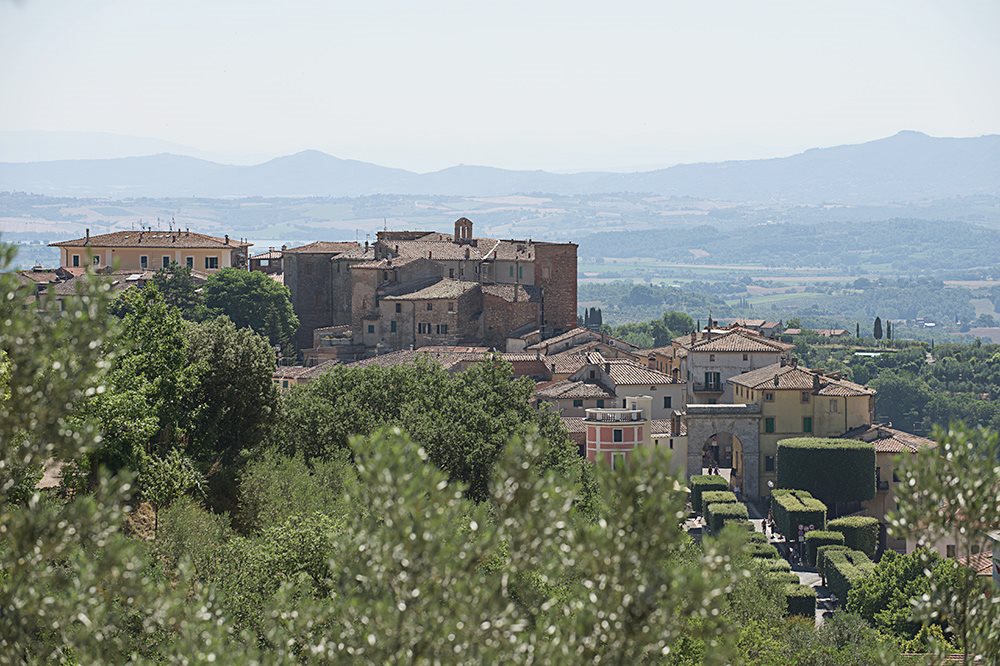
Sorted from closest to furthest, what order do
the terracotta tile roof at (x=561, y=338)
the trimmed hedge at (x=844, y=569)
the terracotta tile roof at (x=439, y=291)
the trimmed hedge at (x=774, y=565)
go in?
the trimmed hedge at (x=774, y=565) < the trimmed hedge at (x=844, y=569) < the terracotta tile roof at (x=439, y=291) < the terracotta tile roof at (x=561, y=338)

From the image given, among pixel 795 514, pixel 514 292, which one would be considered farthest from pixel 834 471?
pixel 514 292

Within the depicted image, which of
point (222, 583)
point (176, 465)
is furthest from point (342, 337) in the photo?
point (222, 583)

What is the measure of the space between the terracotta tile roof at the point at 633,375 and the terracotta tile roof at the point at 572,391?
1102mm

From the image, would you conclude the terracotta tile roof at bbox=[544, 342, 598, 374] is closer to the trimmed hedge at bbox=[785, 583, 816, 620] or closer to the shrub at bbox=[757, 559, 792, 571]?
the shrub at bbox=[757, 559, 792, 571]

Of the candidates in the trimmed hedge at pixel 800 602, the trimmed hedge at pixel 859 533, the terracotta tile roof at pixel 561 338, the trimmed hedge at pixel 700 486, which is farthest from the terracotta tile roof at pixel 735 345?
the trimmed hedge at pixel 800 602

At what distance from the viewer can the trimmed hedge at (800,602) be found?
48.4 meters

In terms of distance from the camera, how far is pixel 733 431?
74.6 meters

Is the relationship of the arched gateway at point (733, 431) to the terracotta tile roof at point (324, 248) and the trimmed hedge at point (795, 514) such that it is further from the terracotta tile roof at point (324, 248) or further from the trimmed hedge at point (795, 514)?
the terracotta tile roof at point (324, 248)

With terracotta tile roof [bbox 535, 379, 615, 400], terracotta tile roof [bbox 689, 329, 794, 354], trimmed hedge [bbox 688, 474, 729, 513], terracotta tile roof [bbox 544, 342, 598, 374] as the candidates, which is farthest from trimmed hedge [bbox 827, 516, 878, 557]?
terracotta tile roof [bbox 689, 329, 794, 354]

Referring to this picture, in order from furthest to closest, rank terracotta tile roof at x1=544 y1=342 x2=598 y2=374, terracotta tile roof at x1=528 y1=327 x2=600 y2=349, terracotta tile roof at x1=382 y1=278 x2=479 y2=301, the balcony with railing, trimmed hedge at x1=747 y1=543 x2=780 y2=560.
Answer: terracotta tile roof at x1=528 y1=327 x2=600 y2=349
terracotta tile roof at x1=382 y1=278 x2=479 y2=301
terracotta tile roof at x1=544 y1=342 x2=598 y2=374
the balcony with railing
trimmed hedge at x1=747 y1=543 x2=780 y2=560

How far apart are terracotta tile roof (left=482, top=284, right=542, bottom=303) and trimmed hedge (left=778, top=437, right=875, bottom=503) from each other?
22.0 metres

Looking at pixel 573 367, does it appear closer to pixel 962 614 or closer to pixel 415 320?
pixel 415 320

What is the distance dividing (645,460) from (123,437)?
19.3 meters

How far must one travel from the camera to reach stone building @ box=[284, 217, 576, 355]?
85562 millimetres
